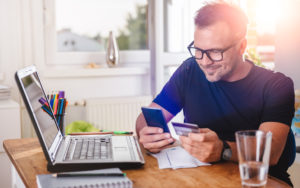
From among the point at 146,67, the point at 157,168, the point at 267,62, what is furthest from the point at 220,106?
the point at 267,62

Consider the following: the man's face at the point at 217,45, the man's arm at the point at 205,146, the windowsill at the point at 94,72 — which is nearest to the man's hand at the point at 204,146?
the man's arm at the point at 205,146

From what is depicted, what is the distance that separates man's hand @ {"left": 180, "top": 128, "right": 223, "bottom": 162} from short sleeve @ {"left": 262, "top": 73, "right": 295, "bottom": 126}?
30 centimetres

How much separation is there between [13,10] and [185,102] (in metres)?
1.76

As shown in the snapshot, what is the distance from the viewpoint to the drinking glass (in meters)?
0.94

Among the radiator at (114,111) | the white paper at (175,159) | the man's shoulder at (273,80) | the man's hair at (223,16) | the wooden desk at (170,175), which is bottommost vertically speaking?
the radiator at (114,111)

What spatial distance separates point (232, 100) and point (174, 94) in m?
0.30

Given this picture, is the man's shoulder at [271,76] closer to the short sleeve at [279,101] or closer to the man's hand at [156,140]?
the short sleeve at [279,101]

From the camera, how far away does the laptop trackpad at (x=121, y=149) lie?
1.31 m

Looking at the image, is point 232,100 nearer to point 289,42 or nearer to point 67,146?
point 67,146

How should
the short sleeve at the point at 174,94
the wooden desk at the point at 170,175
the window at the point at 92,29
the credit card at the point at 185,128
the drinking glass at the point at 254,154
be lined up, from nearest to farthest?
the drinking glass at the point at 254,154 → the wooden desk at the point at 170,175 → the credit card at the point at 185,128 → the short sleeve at the point at 174,94 → the window at the point at 92,29

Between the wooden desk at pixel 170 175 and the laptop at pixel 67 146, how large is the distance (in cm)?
5

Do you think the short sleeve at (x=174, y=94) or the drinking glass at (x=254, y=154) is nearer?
the drinking glass at (x=254, y=154)

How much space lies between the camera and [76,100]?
3297 mm

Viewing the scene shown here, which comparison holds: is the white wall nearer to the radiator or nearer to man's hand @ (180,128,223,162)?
the radiator
